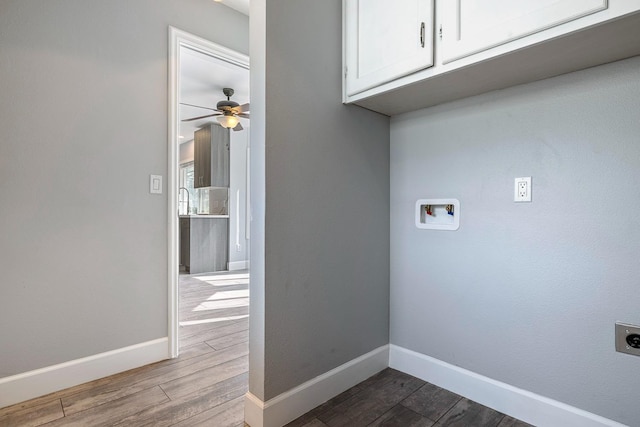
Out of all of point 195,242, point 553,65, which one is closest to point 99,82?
point 553,65

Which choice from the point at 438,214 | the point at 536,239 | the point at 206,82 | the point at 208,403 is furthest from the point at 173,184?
the point at 206,82

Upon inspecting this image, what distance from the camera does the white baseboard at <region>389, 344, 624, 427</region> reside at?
138 cm

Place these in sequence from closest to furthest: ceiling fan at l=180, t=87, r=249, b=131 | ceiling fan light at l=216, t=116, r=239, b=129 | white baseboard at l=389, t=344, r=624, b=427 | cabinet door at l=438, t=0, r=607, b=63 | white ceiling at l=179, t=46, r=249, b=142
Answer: cabinet door at l=438, t=0, r=607, b=63
white baseboard at l=389, t=344, r=624, b=427
white ceiling at l=179, t=46, r=249, b=142
ceiling fan at l=180, t=87, r=249, b=131
ceiling fan light at l=216, t=116, r=239, b=129

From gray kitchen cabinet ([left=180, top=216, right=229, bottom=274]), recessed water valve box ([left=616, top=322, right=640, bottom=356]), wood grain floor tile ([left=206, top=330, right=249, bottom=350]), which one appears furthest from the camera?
Answer: gray kitchen cabinet ([left=180, top=216, right=229, bottom=274])

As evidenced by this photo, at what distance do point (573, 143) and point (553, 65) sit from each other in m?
0.33

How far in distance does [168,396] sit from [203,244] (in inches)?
153

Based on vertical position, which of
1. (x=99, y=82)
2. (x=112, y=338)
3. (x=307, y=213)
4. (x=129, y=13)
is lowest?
(x=112, y=338)

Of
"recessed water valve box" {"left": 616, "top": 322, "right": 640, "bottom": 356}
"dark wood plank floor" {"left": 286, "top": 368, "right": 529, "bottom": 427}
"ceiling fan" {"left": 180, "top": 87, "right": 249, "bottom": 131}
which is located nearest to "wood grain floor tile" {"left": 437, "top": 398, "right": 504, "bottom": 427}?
"dark wood plank floor" {"left": 286, "top": 368, "right": 529, "bottom": 427}

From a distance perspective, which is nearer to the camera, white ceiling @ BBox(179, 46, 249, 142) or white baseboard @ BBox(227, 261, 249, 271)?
white ceiling @ BBox(179, 46, 249, 142)

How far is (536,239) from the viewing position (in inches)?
58.2

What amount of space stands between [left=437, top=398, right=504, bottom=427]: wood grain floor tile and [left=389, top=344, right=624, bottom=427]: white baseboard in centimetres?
4

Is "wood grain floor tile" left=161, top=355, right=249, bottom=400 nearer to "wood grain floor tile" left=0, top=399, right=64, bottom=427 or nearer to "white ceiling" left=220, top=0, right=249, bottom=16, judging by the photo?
"wood grain floor tile" left=0, top=399, right=64, bottom=427

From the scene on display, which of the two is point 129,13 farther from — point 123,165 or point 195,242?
point 195,242

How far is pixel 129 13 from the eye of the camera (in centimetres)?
197
